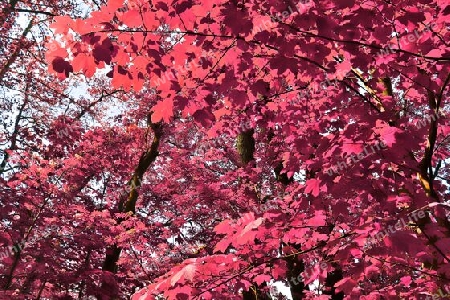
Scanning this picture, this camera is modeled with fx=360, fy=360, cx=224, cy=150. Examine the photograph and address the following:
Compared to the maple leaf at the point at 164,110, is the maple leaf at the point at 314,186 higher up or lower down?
lower down

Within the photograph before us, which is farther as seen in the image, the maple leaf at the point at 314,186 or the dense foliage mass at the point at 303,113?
the maple leaf at the point at 314,186

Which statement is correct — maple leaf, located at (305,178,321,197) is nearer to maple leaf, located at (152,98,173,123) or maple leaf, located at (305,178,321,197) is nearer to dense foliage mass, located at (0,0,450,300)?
dense foliage mass, located at (0,0,450,300)

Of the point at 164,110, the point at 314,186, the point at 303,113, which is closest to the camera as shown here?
the point at 164,110

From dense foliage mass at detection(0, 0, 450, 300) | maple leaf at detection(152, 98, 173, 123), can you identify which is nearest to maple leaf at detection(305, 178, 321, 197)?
dense foliage mass at detection(0, 0, 450, 300)

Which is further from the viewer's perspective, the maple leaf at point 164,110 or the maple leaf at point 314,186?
the maple leaf at point 314,186

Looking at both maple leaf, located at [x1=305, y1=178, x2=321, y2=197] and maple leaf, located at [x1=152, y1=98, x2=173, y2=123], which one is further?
maple leaf, located at [x1=305, y1=178, x2=321, y2=197]

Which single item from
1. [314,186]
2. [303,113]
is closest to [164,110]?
[314,186]

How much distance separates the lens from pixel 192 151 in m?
14.0

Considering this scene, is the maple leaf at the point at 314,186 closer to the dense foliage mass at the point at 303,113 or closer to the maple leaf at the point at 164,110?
the dense foliage mass at the point at 303,113

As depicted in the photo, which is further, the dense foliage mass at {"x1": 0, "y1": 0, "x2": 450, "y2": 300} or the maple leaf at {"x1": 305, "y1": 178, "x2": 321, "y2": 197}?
the maple leaf at {"x1": 305, "y1": 178, "x2": 321, "y2": 197}

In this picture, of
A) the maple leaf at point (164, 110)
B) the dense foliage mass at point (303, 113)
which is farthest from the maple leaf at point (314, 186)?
the maple leaf at point (164, 110)

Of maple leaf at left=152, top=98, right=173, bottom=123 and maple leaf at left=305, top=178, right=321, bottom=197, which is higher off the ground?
maple leaf at left=152, top=98, right=173, bottom=123

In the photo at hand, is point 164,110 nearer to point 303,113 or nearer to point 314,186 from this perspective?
point 314,186

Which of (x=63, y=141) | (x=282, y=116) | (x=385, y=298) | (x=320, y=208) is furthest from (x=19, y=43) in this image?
(x=385, y=298)
